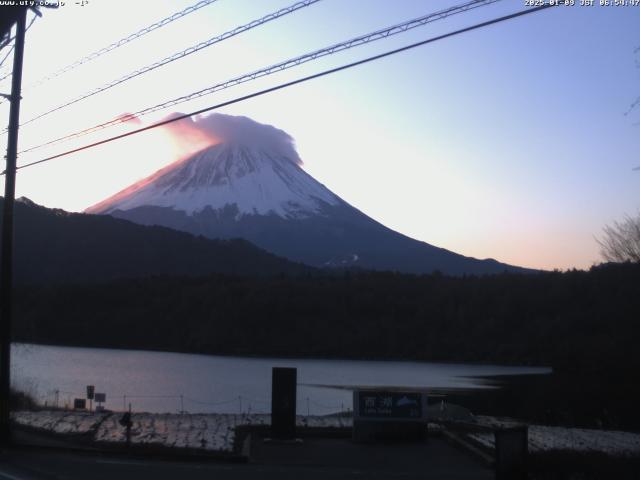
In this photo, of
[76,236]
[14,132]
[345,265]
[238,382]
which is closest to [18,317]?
[238,382]

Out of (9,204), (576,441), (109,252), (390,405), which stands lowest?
(576,441)

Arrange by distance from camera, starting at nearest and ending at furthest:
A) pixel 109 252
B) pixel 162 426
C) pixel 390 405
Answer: pixel 390 405, pixel 162 426, pixel 109 252

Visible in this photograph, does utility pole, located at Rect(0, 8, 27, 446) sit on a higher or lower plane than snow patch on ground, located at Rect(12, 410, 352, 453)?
higher

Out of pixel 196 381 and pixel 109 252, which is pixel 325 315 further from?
pixel 196 381

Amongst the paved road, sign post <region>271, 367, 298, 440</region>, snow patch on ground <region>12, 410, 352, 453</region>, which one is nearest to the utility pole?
the paved road

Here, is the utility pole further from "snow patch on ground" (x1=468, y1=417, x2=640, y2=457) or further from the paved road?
"snow patch on ground" (x1=468, y1=417, x2=640, y2=457)

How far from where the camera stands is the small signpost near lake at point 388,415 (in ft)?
57.7

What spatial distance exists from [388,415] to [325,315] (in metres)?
73.4

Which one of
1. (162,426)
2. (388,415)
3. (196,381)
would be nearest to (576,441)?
(388,415)

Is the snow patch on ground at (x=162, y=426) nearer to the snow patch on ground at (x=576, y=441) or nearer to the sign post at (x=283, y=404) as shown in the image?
the sign post at (x=283, y=404)

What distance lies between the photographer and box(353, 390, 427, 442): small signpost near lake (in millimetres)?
17578

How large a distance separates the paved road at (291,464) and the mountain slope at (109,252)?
83.2 meters

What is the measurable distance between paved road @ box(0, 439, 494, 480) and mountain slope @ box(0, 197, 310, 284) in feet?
273

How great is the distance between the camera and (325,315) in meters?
90.9
